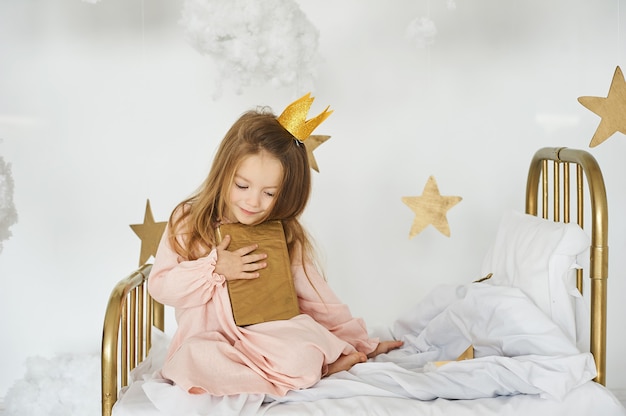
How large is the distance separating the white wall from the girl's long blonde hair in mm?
907

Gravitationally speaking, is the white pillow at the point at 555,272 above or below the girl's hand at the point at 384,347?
above

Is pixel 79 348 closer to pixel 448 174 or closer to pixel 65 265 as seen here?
pixel 65 265

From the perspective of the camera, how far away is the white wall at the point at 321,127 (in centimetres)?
293

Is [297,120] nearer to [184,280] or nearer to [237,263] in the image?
[237,263]

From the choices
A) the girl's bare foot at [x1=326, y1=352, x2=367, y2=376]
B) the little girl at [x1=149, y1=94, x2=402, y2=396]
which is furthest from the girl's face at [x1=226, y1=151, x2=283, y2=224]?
the girl's bare foot at [x1=326, y1=352, x2=367, y2=376]

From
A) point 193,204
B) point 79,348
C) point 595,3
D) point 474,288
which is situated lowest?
point 79,348

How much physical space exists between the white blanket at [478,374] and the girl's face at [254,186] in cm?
49

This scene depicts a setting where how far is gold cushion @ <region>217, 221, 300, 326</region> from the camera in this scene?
193cm

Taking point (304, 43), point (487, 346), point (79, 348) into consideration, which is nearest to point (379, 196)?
point (304, 43)

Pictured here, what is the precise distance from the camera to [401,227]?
3.04 m

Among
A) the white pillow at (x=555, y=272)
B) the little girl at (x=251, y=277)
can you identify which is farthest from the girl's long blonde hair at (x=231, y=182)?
the white pillow at (x=555, y=272)

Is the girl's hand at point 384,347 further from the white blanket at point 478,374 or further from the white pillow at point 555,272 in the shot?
the white pillow at point 555,272

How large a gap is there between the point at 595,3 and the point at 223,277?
200 cm

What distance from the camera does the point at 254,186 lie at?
6.46 feet
